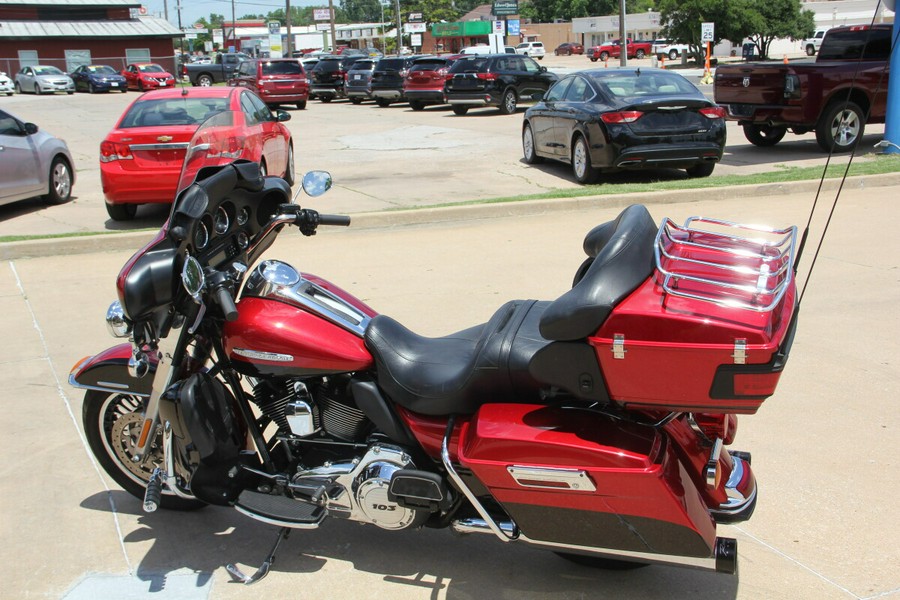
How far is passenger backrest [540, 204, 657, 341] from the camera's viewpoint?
2.81m

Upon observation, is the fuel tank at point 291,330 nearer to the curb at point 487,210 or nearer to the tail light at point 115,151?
the curb at point 487,210

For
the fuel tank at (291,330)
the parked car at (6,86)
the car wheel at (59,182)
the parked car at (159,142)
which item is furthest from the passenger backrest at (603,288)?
the parked car at (6,86)

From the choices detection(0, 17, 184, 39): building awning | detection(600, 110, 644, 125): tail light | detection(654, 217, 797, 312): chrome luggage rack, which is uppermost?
detection(0, 17, 184, 39): building awning

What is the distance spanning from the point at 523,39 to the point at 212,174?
101 m

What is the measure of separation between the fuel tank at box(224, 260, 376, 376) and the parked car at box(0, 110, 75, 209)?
9.19 m

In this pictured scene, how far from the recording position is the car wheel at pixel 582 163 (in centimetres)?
1263

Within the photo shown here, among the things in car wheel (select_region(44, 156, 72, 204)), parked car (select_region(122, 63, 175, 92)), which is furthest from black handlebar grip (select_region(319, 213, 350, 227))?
parked car (select_region(122, 63, 175, 92))

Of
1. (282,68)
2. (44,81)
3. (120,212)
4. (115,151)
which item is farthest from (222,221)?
(44,81)

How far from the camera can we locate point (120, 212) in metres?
11.2

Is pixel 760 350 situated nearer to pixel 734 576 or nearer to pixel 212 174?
pixel 734 576

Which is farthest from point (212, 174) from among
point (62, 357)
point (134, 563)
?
point (62, 357)

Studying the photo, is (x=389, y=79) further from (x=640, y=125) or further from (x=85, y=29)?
(x=85, y=29)

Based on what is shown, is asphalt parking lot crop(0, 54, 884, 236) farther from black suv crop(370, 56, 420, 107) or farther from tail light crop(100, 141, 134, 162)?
black suv crop(370, 56, 420, 107)

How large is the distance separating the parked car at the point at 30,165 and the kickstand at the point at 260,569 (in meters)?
9.25
